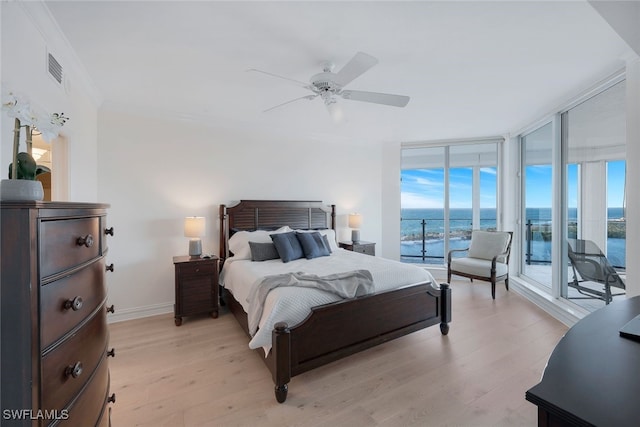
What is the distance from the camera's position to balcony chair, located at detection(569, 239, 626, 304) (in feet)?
9.47

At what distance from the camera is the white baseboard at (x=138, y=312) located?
3.28 metres

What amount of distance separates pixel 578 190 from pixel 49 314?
4646mm

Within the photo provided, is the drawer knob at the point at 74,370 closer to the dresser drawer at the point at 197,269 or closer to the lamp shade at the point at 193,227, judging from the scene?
the dresser drawer at the point at 197,269

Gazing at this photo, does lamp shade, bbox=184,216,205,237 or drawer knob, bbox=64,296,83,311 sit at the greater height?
lamp shade, bbox=184,216,205,237

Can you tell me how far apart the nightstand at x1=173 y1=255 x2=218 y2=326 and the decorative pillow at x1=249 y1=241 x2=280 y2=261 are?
48 cm

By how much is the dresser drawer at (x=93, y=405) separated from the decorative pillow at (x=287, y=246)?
2.11 m

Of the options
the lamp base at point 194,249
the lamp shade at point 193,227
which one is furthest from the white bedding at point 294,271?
the lamp shade at point 193,227

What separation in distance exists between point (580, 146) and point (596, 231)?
1024 millimetres

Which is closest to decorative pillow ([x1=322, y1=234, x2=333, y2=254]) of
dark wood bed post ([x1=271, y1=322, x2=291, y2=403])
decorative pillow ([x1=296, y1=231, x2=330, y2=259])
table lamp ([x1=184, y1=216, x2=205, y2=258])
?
decorative pillow ([x1=296, y1=231, x2=330, y2=259])

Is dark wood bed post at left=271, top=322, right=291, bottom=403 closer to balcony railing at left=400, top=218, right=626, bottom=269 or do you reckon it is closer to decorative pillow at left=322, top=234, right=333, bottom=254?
decorative pillow at left=322, top=234, right=333, bottom=254

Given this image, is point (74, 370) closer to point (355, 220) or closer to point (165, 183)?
point (165, 183)

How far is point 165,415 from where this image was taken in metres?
1.84

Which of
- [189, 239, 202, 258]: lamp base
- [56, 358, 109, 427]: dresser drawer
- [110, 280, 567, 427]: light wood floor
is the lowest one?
[110, 280, 567, 427]: light wood floor

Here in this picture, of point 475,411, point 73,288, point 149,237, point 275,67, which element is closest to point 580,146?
point 475,411
